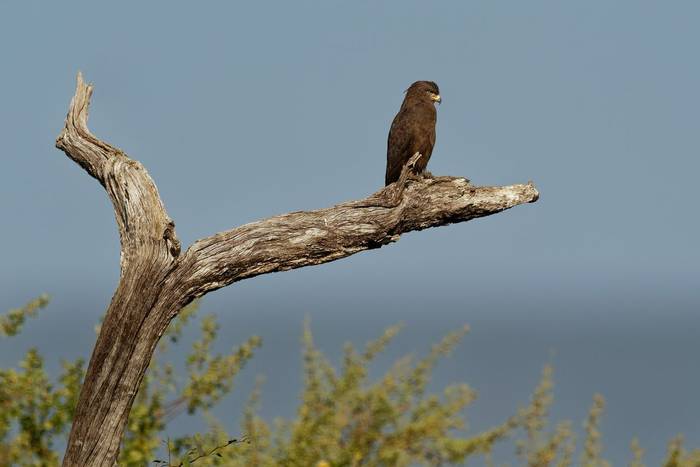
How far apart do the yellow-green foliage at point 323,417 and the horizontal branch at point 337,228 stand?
2.46 metres

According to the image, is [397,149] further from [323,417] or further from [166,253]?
[166,253]

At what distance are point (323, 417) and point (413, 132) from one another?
3.13 meters

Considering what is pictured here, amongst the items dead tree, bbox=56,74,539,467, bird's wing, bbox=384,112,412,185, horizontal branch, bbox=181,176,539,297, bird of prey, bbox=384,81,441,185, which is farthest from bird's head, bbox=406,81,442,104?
dead tree, bbox=56,74,539,467

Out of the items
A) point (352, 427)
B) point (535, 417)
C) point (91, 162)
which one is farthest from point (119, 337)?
point (535, 417)

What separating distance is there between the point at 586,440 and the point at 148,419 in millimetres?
3877

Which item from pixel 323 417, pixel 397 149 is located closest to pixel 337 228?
pixel 323 417

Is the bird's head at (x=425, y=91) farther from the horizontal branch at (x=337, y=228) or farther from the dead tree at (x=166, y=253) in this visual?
the dead tree at (x=166, y=253)

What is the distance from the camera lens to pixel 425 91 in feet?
41.7

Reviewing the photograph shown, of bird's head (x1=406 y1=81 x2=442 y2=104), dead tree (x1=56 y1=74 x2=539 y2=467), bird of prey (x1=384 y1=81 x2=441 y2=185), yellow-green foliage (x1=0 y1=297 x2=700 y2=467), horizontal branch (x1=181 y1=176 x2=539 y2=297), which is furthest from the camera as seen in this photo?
bird's head (x1=406 y1=81 x2=442 y2=104)

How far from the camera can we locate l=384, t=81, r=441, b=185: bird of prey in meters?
12.0

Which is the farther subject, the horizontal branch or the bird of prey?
the bird of prey

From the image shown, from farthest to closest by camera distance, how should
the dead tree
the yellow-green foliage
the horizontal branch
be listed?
1. the yellow-green foliage
2. the horizontal branch
3. the dead tree

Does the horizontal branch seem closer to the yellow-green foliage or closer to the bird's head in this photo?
the yellow-green foliage

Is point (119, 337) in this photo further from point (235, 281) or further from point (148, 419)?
point (148, 419)
